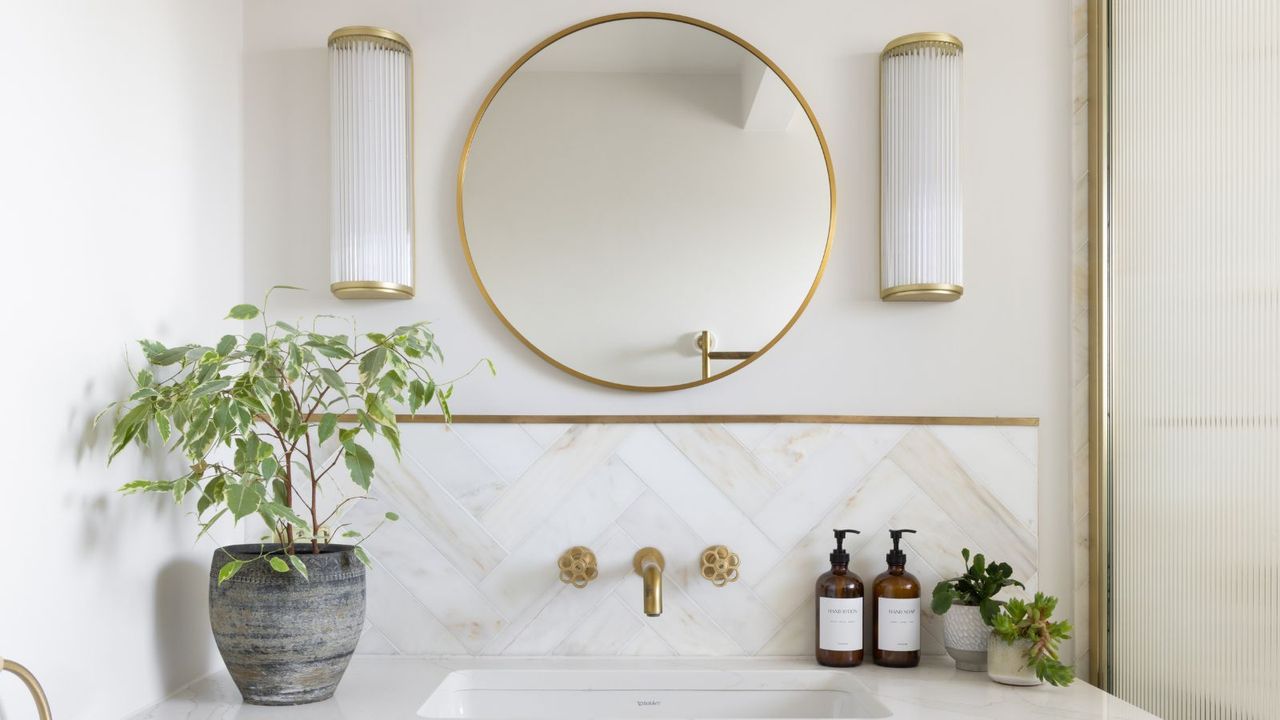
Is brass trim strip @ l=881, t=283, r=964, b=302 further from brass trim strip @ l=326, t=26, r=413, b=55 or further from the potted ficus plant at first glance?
brass trim strip @ l=326, t=26, r=413, b=55

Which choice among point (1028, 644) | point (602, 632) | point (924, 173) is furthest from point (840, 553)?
point (924, 173)

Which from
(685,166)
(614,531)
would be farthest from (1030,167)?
(614,531)

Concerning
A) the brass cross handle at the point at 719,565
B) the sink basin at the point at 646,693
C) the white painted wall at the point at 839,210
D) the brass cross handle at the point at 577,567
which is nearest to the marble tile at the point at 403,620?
the sink basin at the point at 646,693

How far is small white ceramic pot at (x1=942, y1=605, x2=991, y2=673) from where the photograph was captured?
1.52 metres

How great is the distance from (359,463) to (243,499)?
189 mm

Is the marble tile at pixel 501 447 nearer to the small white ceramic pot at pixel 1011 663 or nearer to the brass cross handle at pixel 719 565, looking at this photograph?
the brass cross handle at pixel 719 565

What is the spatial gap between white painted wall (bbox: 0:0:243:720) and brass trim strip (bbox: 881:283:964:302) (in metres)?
1.11

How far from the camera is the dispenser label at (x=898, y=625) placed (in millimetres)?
1546

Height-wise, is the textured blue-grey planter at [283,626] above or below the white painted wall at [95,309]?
below

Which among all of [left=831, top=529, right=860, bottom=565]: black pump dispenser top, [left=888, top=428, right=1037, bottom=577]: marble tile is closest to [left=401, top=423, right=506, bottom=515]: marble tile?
[left=831, top=529, right=860, bottom=565]: black pump dispenser top

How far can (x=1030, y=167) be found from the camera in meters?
1.71

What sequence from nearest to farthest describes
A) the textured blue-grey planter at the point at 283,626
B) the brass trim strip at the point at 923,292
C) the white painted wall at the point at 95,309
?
the white painted wall at the point at 95,309, the textured blue-grey planter at the point at 283,626, the brass trim strip at the point at 923,292

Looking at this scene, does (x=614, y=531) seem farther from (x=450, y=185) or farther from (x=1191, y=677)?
(x=1191, y=677)

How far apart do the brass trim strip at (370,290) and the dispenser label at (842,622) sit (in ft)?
2.79
